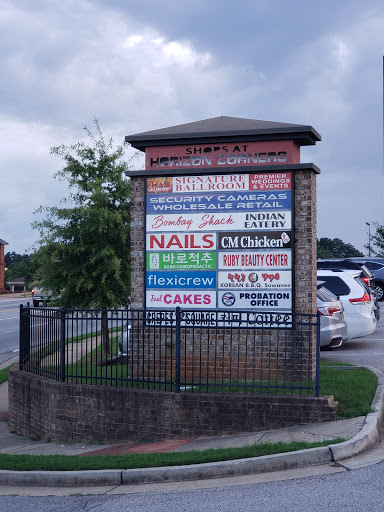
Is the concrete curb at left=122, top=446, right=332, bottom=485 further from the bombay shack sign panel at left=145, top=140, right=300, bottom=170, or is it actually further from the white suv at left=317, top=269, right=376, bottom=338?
the white suv at left=317, top=269, right=376, bottom=338

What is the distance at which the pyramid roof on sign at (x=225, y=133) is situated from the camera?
1095cm

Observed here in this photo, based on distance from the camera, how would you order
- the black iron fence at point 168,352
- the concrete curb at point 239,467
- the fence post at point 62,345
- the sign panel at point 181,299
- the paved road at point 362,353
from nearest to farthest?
the concrete curb at point 239,467
the black iron fence at point 168,352
the fence post at point 62,345
the sign panel at point 181,299
the paved road at point 362,353

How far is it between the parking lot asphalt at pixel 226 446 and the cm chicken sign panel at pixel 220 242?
252 cm

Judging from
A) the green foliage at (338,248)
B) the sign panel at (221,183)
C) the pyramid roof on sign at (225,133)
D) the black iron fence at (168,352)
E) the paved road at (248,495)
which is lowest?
the paved road at (248,495)

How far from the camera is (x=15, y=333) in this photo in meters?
26.8

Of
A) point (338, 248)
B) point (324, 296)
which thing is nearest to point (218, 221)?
point (324, 296)

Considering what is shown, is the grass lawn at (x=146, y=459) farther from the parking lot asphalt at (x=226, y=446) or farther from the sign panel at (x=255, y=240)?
the sign panel at (x=255, y=240)

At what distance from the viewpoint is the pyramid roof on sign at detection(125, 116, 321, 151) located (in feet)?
35.9

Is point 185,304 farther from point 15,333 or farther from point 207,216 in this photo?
point 15,333

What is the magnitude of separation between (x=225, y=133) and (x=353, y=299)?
7.54m

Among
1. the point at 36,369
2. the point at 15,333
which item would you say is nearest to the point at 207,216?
the point at 36,369

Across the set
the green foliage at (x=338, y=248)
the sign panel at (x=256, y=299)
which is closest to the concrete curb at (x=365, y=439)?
the sign panel at (x=256, y=299)

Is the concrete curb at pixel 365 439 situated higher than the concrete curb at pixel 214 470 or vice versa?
the concrete curb at pixel 365 439

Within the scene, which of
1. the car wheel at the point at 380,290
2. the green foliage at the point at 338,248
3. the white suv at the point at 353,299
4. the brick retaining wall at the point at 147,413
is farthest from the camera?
the green foliage at the point at 338,248
